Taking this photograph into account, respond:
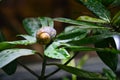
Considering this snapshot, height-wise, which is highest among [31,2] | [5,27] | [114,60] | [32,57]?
[114,60]

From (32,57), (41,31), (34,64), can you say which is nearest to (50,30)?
(41,31)

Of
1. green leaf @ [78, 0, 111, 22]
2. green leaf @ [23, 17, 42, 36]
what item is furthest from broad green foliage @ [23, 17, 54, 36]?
green leaf @ [78, 0, 111, 22]

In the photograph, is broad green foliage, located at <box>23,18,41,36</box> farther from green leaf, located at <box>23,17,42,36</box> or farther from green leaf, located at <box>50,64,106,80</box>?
green leaf, located at <box>50,64,106,80</box>

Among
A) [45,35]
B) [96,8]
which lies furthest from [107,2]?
[45,35]

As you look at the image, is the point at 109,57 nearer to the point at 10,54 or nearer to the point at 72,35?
the point at 72,35

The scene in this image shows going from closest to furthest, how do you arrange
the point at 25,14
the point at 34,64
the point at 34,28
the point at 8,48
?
the point at 8,48 → the point at 34,28 → the point at 34,64 → the point at 25,14

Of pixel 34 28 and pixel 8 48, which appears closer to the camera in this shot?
pixel 8 48

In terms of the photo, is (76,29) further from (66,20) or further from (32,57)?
(32,57)

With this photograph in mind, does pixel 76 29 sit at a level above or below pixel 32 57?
above
